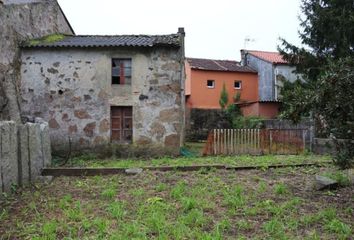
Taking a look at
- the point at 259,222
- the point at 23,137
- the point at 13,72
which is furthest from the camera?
the point at 13,72

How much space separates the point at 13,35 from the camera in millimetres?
13852

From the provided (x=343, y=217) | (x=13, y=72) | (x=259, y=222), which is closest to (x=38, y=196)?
(x=259, y=222)

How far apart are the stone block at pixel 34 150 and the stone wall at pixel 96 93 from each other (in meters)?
5.09

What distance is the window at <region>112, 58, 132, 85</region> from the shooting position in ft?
48.4

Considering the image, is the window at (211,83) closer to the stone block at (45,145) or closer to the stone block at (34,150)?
the stone block at (45,145)

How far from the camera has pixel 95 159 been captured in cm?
1410

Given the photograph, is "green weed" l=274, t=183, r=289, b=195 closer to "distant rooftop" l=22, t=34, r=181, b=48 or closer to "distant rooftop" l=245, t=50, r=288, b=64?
"distant rooftop" l=22, t=34, r=181, b=48

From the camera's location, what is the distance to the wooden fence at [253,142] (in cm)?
1472

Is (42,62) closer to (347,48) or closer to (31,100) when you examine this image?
(31,100)

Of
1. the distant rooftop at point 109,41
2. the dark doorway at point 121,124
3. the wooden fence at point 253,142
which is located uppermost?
the distant rooftop at point 109,41

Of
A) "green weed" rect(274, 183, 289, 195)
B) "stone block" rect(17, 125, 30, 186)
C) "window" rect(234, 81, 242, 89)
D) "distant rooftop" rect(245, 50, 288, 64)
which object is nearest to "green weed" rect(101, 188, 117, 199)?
"stone block" rect(17, 125, 30, 186)

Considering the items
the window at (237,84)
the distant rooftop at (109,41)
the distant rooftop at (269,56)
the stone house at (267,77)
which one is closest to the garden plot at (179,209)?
the distant rooftop at (109,41)

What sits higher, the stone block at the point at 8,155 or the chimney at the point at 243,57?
the chimney at the point at 243,57

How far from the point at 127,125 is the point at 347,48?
35.1 feet
